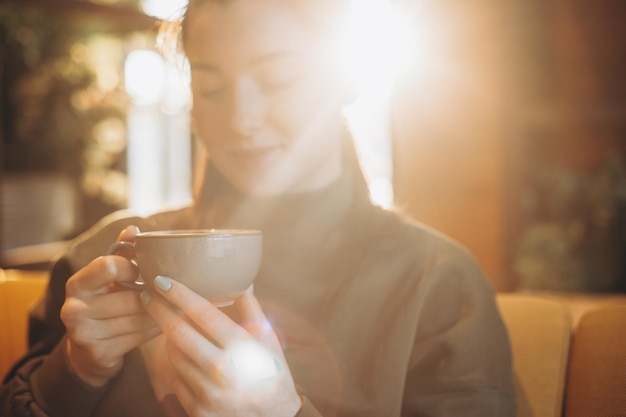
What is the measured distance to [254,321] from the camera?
72cm

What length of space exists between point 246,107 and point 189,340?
406 millimetres

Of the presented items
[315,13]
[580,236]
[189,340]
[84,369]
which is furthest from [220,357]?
[580,236]

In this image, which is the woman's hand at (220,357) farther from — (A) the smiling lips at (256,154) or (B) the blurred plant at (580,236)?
(B) the blurred plant at (580,236)

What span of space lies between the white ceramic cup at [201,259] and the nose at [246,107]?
28 cm

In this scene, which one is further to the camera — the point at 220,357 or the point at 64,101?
the point at 64,101

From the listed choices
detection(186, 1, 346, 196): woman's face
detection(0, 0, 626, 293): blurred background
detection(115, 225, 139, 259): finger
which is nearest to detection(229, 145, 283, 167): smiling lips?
detection(186, 1, 346, 196): woman's face

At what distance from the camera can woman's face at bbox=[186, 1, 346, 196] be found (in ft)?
3.08

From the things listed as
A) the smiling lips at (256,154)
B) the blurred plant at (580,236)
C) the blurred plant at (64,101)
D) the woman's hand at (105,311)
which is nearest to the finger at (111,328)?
the woman's hand at (105,311)

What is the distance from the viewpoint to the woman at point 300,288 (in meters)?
0.89

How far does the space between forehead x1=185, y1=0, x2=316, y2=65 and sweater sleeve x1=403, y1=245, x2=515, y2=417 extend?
0.44 meters

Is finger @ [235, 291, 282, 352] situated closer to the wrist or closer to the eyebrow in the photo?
the wrist

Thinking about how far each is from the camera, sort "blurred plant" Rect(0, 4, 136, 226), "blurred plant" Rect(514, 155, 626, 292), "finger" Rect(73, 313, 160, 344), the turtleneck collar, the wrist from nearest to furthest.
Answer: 1. "finger" Rect(73, 313, 160, 344)
2. the wrist
3. the turtleneck collar
4. "blurred plant" Rect(514, 155, 626, 292)
5. "blurred plant" Rect(0, 4, 136, 226)

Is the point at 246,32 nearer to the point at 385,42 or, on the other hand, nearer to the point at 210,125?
the point at 210,125

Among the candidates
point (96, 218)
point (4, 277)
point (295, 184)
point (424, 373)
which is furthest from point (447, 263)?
point (96, 218)
